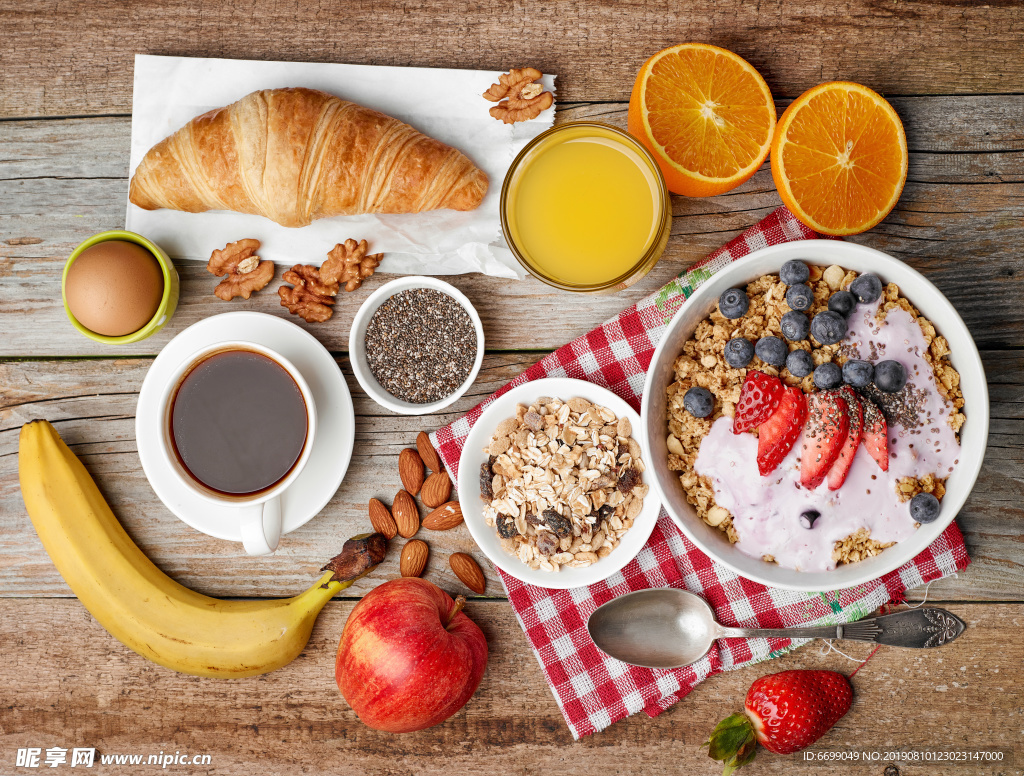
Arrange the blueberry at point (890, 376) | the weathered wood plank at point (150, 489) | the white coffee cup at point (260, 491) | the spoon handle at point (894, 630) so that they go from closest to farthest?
1. the blueberry at point (890, 376)
2. the white coffee cup at point (260, 491)
3. the spoon handle at point (894, 630)
4. the weathered wood plank at point (150, 489)

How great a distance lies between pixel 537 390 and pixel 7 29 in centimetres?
140

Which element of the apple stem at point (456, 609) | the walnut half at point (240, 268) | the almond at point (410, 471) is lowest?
the apple stem at point (456, 609)

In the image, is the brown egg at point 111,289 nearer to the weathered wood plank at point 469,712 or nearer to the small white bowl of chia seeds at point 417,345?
the small white bowl of chia seeds at point 417,345

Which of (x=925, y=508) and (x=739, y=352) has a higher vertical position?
(x=739, y=352)

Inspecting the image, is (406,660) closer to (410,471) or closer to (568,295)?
(410,471)

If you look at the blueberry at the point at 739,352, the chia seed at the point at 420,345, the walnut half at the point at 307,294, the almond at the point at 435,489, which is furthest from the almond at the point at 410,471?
the blueberry at the point at 739,352

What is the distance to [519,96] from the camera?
1.40m

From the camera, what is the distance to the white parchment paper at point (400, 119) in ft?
4.64

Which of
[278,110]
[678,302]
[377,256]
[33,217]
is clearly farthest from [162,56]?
[678,302]

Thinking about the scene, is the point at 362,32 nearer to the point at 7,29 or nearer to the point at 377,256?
the point at 377,256

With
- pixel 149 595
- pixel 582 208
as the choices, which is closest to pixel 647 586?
pixel 582 208

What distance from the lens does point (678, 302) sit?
1366 mm

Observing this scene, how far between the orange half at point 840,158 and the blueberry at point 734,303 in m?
0.23

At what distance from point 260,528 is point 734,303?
3.13 ft
